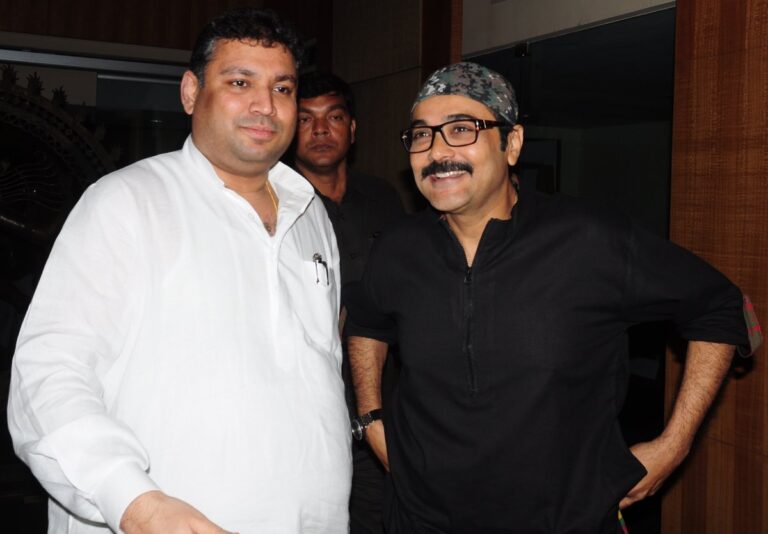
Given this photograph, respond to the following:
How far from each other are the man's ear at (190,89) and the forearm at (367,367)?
2.67 feet

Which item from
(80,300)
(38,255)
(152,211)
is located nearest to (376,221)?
(152,211)

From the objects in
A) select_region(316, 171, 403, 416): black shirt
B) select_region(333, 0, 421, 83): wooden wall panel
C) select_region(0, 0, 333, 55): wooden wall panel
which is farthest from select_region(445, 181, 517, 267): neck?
select_region(0, 0, 333, 55): wooden wall panel

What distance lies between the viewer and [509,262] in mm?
1759

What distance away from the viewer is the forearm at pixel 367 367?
2.19 metres

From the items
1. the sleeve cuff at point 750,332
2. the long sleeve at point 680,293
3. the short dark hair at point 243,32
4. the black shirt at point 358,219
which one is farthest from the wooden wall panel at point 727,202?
the short dark hair at point 243,32

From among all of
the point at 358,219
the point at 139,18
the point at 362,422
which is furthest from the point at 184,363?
the point at 139,18

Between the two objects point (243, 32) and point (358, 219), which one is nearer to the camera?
point (243, 32)

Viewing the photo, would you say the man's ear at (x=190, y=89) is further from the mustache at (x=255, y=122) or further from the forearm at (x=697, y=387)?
the forearm at (x=697, y=387)

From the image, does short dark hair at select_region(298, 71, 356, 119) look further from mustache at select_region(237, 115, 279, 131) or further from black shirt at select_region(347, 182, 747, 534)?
black shirt at select_region(347, 182, 747, 534)

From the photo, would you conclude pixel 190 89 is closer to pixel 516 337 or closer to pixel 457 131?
pixel 457 131

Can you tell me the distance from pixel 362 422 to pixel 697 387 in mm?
907

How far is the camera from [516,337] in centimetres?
171

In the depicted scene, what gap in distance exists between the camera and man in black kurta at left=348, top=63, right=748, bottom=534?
1688mm

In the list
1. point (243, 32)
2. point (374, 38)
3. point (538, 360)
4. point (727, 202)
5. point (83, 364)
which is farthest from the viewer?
point (374, 38)
